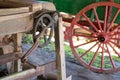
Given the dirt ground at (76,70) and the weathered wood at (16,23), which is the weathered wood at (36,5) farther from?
the dirt ground at (76,70)

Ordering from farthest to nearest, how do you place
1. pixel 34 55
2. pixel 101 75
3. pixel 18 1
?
pixel 34 55
pixel 101 75
pixel 18 1

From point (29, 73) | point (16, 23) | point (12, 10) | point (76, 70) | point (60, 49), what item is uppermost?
point (12, 10)

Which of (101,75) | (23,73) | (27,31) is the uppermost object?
(27,31)

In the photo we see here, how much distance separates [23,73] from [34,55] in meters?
2.30

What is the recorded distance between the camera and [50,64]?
8.02 ft

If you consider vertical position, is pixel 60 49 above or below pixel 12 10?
below

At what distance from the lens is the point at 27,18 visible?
2.00 meters

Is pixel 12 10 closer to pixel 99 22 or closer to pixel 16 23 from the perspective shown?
pixel 16 23

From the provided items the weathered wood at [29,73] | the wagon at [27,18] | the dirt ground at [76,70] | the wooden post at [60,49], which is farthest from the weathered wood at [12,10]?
the dirt ground at [76,70]

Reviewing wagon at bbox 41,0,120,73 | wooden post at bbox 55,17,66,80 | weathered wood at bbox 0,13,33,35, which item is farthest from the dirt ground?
weathered wood at bbox 0,13,33,35

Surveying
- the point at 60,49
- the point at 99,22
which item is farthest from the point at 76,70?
the point at 60,49

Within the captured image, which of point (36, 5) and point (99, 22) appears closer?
point (36, 5)

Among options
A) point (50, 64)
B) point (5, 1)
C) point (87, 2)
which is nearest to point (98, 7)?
point (87, 2)

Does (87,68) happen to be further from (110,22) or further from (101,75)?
(110,22)
